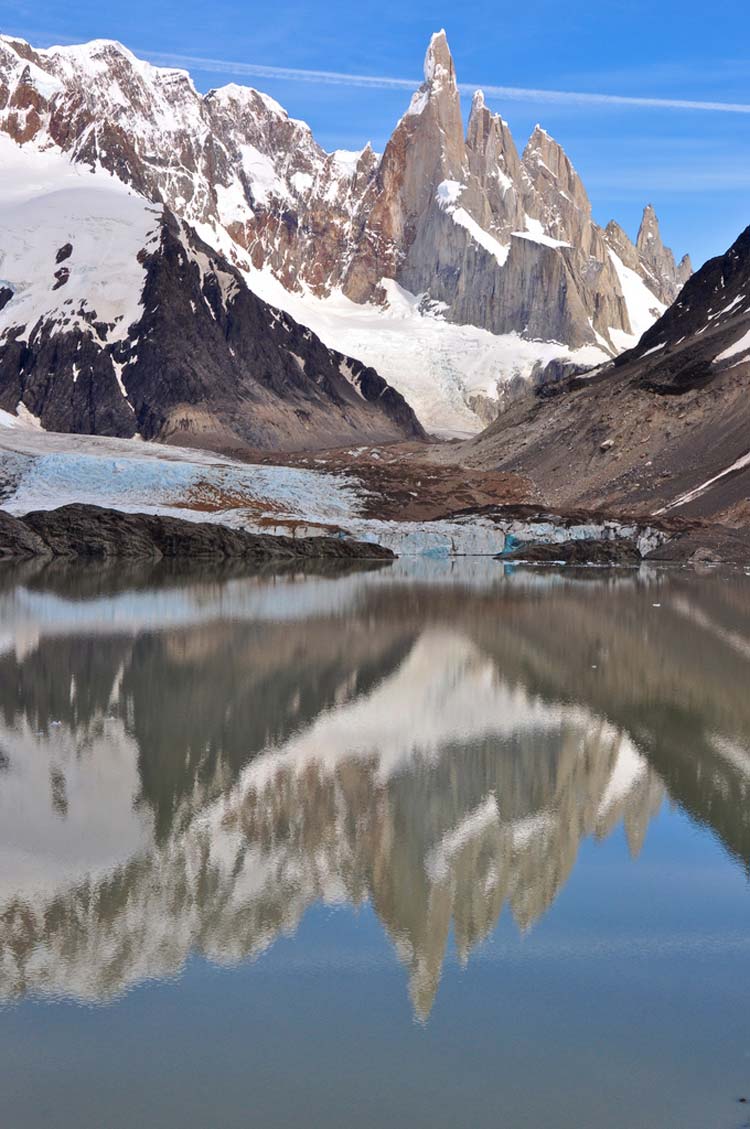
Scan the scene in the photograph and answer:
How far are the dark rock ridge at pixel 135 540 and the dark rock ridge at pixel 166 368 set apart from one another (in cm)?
9365

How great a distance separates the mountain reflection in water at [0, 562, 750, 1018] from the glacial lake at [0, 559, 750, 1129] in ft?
0.15

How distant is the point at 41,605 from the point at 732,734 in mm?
20025

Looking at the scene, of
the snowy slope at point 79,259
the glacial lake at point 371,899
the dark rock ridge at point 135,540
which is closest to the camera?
the glacial lake at point 371,899

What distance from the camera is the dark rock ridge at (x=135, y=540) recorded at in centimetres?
6303

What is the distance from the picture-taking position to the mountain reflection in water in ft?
30.8

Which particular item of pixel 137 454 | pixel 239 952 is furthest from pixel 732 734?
pixel 137 454

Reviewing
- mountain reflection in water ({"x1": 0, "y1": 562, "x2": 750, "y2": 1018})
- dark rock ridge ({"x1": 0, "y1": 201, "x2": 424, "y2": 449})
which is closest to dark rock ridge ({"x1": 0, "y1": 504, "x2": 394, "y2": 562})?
mountain reflection in water ({"x1": 0, "y1": 562, "x2": 750, "y2": 1018})

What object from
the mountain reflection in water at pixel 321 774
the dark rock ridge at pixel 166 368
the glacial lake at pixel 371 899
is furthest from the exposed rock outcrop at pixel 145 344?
the glacial lake at pixel 371 899

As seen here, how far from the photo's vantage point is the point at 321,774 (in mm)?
13742

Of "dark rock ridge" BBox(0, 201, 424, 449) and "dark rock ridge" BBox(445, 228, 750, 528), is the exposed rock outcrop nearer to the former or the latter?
"dark rock ridge" BBox(0, 201, 424, 449)

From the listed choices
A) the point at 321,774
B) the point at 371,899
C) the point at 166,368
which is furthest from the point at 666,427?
the point at 371,899

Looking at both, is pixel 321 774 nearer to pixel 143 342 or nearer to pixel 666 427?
pixel 666 427

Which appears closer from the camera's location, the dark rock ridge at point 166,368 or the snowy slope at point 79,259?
the dark rock ridge at point 166,368

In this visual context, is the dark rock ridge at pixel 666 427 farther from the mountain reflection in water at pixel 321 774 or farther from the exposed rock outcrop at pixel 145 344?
the mountain reflection in water at pixel 321 774
